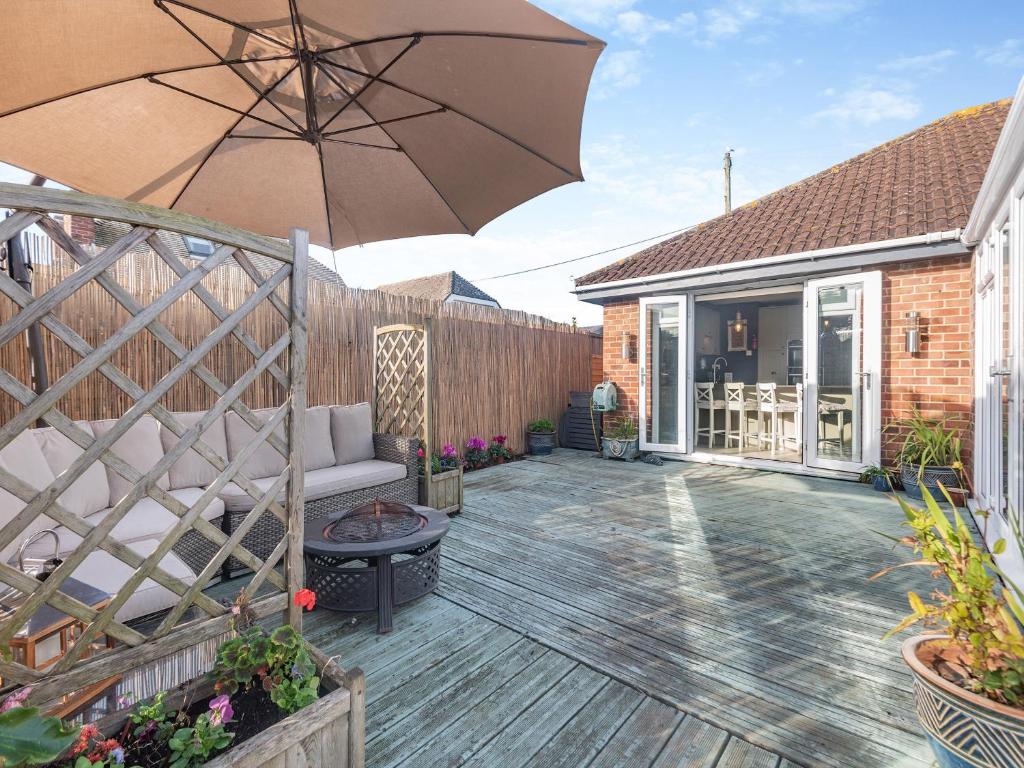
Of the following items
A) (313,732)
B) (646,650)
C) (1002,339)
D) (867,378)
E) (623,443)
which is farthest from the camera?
(623,443)

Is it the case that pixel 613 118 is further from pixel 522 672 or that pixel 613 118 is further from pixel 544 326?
pixel 522 672

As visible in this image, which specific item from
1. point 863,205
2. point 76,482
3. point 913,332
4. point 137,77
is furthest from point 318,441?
point 863,205

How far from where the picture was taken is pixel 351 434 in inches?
165

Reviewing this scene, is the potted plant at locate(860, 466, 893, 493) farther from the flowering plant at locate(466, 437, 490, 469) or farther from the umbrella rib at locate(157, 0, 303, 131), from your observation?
the umbrella rib at locate(157, 0, 303, 131)

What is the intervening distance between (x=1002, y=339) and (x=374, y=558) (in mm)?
4018

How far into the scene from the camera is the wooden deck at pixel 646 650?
1.66m

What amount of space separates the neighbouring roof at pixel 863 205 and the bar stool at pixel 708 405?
6.41 feet

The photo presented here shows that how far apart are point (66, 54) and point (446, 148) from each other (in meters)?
1.55

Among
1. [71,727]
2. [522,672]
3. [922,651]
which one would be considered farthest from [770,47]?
[71,727]

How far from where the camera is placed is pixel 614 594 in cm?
276

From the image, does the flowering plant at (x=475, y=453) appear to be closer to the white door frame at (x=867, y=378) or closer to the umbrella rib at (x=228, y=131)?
the white door frame at (x=867, y=378)

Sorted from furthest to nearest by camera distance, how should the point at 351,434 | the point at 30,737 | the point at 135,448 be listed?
the point at 351,434, the point at 135,448, the point at 30,737

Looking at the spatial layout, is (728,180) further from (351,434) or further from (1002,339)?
(351,434)

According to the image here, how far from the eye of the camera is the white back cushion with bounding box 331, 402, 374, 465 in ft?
13.5
